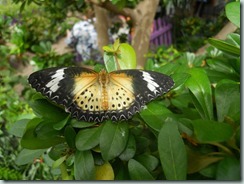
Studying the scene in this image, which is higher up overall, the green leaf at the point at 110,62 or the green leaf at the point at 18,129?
the green leaf at the point at 110,62

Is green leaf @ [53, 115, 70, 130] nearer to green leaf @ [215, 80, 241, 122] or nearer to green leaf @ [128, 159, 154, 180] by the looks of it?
green leaf @ [128, 159, 154, 180]

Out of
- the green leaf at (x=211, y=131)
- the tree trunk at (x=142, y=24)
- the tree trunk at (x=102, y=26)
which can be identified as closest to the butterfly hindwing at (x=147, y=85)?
the green leaf at (x=211, y=131)

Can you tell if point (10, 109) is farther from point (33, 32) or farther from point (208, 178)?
point (208, 178)

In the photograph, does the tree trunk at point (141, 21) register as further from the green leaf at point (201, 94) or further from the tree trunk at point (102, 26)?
the green leaf at point (201, 94)

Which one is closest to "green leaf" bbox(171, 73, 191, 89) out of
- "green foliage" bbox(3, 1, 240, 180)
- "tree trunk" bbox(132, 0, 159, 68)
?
"green foliage" bbox(3, 1, 240, 180)

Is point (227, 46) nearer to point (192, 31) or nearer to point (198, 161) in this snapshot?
point (198, 161)

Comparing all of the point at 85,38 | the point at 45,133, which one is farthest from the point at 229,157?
the point at 85,38
